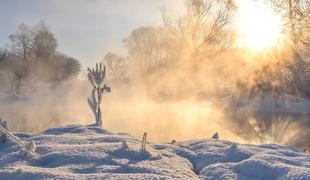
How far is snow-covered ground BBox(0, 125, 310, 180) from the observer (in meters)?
4.95

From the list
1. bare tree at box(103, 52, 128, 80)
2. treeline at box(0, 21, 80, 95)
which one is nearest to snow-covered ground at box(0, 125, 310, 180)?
treeline at box(0, 21, 80, 95)

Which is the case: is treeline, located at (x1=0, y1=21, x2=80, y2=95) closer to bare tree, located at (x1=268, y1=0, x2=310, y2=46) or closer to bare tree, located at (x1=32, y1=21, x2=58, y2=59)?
bare tree, located at (x1=32, y1=21, x2=58, y2=59)

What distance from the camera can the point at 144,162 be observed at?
550 centimetres

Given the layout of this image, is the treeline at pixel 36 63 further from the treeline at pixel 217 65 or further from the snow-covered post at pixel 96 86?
the snow-covered post at pixel 96 86

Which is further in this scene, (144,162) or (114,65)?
(114,65)

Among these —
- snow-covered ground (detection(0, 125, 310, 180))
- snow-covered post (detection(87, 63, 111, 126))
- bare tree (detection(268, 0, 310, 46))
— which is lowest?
snow-covered ground (detection(0, 125, 310, 180))

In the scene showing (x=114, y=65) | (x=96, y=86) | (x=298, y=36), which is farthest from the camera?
(x=114, y=65)

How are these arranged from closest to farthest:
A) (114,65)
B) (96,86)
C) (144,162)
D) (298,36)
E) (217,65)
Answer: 1. (144,162)
2. (96,86)
3. (298,36)
4. (217,65)
5. (114,65)

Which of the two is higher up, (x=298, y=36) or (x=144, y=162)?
(x=298, y=36)

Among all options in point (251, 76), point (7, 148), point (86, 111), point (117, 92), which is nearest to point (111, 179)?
point (7, 148)

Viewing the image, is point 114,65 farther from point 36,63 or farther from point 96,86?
point 96,86

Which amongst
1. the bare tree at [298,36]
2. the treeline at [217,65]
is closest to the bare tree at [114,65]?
the treeline at [217,65]

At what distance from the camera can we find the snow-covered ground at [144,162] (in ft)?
16.2

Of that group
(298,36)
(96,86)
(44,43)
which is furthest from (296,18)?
(44,43)
